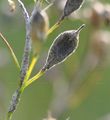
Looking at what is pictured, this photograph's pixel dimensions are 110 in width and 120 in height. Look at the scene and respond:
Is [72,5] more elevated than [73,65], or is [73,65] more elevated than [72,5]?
[72,5]

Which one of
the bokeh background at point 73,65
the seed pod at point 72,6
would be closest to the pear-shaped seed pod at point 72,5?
the seed pod at point 72,6

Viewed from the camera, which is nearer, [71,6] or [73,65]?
[71,6]

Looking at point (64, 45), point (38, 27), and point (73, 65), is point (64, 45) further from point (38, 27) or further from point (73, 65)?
point (73, 65)

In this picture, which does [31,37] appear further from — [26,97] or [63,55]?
[26,97]

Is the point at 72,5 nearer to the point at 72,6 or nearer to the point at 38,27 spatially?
the point at 72,6

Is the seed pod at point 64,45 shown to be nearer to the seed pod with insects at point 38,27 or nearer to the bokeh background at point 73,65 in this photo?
the seed pod with insects at point 38,27

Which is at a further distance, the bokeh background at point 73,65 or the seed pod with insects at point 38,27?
the bokeh background at point 73,65

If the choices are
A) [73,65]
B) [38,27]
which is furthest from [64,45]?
[73,65]

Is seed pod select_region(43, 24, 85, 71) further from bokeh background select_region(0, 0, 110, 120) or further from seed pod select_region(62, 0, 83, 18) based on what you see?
bokeh background select_region(0, 0, 110, 120)

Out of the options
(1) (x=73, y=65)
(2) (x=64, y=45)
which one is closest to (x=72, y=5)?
(2) (x=64, y=45)

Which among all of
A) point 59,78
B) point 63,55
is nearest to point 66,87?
point 59,78
